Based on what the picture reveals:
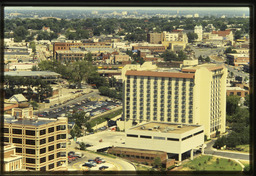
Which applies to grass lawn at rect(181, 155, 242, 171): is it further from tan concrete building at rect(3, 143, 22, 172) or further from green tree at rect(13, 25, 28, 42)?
green tree at rect(13, 25, 28, 42)

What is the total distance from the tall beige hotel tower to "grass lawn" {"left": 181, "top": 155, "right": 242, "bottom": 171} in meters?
1.43

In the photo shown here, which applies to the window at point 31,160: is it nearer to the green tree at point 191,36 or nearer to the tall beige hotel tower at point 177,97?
the tall beige hotel tower at point 177,97

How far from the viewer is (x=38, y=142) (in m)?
4.43

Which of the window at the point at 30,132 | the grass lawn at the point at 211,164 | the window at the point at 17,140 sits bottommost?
the grass lawn at the point at 211,164

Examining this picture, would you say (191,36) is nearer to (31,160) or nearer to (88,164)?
(88,164)

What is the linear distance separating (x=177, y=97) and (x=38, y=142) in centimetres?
374

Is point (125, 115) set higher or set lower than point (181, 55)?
lower

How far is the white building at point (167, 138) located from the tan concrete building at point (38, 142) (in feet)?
4.98

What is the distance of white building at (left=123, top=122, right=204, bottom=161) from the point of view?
5.89 metres

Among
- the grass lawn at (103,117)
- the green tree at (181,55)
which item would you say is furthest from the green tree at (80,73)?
the green tree at (181,55)

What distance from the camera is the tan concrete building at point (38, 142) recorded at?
14.4ft

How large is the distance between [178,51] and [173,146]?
12.8 m

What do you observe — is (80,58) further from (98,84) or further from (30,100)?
(30,100)

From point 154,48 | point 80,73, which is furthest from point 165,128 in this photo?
point 154,48
